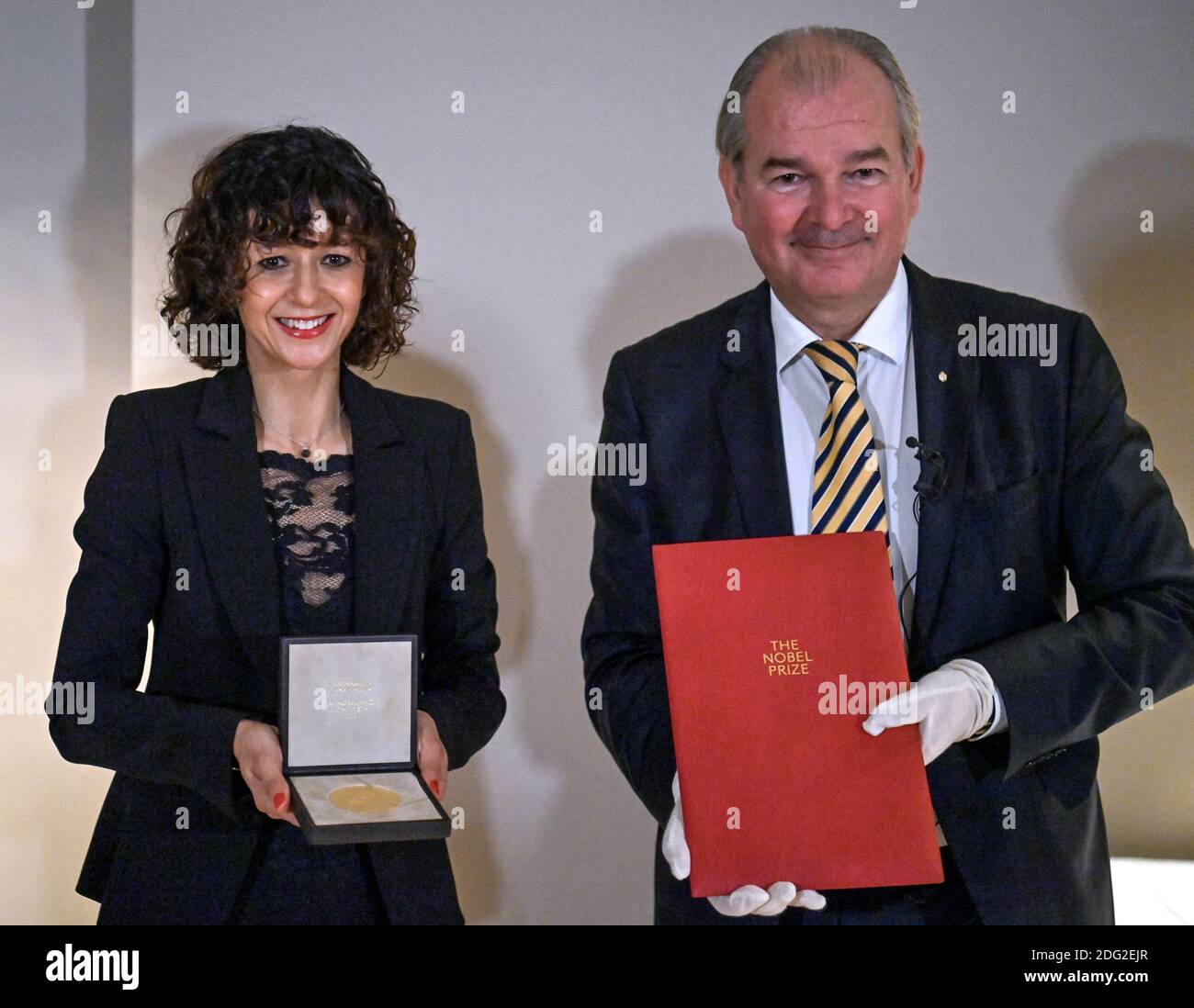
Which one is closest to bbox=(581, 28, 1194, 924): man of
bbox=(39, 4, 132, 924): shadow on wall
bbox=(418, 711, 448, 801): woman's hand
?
bbox=(418, 711, 448, 801): woman's hand

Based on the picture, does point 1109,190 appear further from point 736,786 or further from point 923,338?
point 736,786

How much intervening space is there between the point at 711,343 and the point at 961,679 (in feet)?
2.19

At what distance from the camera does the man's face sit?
2025 millimetres

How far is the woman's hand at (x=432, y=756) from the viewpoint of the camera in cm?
200

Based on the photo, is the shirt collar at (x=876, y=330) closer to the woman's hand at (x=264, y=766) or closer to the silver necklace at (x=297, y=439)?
Result: the silver necklace at (x=297, y=439)

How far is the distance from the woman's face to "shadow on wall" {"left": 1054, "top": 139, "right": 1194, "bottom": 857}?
5.09 feet

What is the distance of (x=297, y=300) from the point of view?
215 centimetres

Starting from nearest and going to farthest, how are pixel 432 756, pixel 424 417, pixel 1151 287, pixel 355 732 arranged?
1. pixel 355 732
2. pixel 432 756
3. pixel 424 417
4. pixel 1151 287

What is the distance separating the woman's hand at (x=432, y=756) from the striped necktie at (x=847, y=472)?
0.64 metres

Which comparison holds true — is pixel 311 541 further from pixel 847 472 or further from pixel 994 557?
pixel 994 557

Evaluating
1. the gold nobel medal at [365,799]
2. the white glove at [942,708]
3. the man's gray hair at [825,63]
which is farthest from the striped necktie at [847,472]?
the gold nobel medal at [365,799]

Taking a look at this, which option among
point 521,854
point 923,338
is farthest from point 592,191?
point 521,854

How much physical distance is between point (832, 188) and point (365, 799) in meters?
1.10

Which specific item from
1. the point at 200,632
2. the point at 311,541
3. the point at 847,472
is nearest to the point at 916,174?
the point at 847,472
